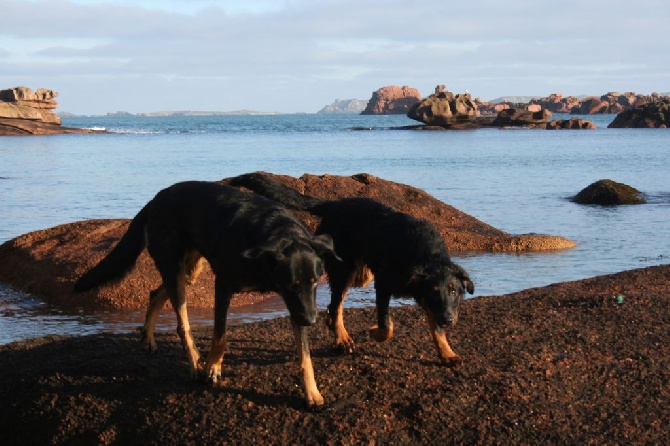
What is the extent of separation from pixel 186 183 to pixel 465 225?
11744mm

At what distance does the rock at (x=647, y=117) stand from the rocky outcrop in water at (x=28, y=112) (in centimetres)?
7318

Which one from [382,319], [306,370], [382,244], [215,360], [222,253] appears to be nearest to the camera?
[306,370]

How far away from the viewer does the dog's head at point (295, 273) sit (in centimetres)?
580

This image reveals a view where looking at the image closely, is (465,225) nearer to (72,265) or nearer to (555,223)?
(555,223)

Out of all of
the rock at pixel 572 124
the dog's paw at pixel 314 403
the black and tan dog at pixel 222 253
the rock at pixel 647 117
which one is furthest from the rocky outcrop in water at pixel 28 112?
the dog's paw at pixel 314 403

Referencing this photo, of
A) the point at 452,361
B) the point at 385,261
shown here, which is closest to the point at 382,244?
the point at 385,261

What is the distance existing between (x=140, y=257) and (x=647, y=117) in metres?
112

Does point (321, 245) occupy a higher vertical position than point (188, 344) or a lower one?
higher

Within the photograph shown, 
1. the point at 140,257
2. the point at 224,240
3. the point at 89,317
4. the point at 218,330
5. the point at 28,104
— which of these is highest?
the point at 224,240

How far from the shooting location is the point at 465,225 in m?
18.3

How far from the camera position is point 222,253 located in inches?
248

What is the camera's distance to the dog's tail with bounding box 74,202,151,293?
7.54 meters

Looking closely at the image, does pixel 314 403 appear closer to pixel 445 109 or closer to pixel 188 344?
pixel 188 344

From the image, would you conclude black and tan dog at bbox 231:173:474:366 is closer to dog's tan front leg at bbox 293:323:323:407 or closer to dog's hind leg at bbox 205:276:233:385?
dog's tan front leg at bbox 293:323:323:407
